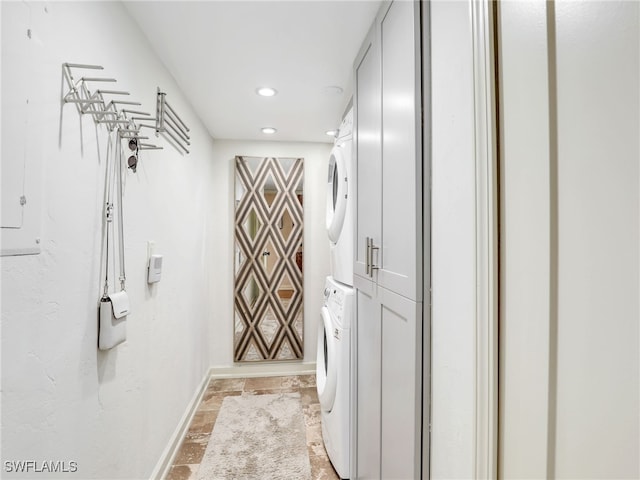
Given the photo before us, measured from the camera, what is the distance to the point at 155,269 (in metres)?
1.68

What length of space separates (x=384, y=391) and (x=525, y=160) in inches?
39.8

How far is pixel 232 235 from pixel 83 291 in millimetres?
2133

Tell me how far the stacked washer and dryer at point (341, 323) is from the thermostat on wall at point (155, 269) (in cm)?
101

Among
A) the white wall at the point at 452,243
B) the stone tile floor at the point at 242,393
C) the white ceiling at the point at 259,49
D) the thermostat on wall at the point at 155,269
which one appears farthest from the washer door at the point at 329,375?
the white ceiling at the point at 259,49

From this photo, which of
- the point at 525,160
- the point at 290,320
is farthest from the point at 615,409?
the point at 290,320

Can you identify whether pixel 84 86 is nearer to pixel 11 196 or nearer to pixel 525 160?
pixel 11 196

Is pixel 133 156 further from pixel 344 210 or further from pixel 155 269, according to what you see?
pixel 344 210

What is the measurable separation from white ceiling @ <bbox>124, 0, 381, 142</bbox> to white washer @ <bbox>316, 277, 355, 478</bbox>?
1.28m

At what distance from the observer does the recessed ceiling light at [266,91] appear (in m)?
2.05

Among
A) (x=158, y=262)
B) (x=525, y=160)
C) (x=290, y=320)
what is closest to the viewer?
(x=525, y=160)

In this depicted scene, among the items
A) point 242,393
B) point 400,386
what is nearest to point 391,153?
point 400,386

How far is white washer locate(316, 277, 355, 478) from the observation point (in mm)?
1720

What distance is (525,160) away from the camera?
2.02ft

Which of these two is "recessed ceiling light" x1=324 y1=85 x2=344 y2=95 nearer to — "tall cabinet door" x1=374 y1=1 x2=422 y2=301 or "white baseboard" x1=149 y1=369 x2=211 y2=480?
"tall cabinet door" x1=374 y1=1 x2=422 y2=301
